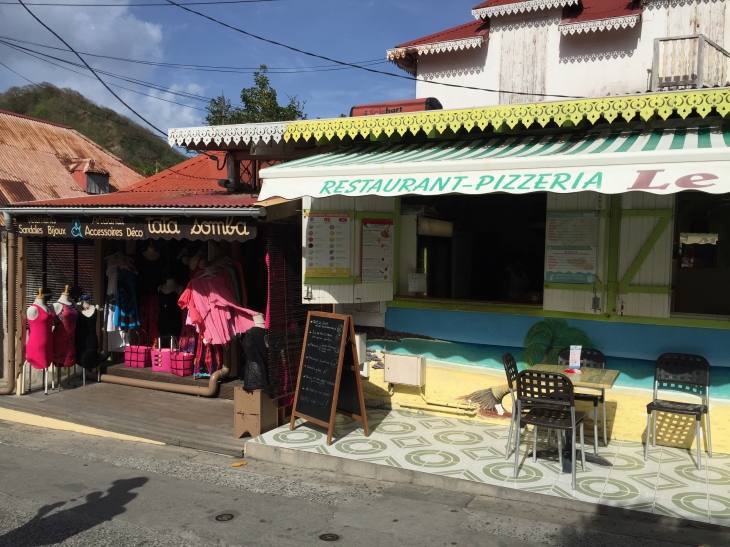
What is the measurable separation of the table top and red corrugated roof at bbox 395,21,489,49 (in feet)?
41.1

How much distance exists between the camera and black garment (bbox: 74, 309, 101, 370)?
9.09 meters

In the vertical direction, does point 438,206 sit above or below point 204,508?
above

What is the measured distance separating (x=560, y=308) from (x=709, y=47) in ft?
32.5

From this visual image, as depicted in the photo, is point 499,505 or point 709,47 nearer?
point 499,505

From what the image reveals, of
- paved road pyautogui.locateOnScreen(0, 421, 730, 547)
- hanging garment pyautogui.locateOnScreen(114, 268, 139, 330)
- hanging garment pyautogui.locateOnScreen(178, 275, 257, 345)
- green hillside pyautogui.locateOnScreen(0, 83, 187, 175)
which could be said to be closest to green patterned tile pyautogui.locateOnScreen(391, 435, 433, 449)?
paved road pyautogui.locateOnScreen(0, 421, 730, 547)

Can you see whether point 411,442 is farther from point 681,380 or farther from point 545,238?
point 681,380

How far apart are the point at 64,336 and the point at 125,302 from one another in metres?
0.99

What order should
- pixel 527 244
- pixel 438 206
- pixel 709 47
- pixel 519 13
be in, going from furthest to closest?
pixel 519 13, pixel 709 47, pixel 527 244, pixel 438 206

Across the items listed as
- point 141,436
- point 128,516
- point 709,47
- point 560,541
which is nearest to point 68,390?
point 141,436

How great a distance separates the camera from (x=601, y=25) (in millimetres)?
14680

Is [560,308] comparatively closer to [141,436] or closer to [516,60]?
[141,436]

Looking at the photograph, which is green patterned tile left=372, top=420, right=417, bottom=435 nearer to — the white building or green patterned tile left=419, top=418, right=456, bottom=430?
green patterned tile left=419, top=418, right=456, bottom=430

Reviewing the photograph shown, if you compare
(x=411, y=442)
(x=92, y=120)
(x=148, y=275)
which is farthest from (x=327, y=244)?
(x=92, y=120)

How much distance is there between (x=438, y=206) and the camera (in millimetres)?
8984
